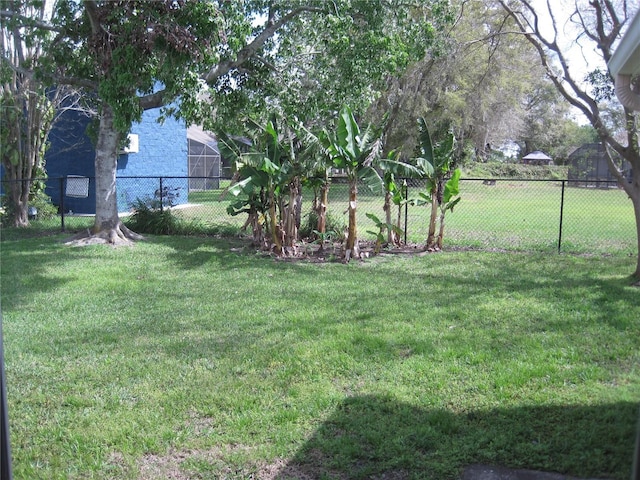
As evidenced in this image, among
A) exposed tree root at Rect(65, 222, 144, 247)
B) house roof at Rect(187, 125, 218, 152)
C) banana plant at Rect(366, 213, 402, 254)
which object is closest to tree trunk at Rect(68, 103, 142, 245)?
exposed tree root at Rect(65, 222, 144, 247)

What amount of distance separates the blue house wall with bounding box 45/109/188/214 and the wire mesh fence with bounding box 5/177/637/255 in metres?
0.04

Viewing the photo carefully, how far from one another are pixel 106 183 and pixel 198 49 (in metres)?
3.74

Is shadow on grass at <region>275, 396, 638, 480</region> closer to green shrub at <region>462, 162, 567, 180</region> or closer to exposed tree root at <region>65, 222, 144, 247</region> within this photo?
exposed tree root at <region>65, 222, 144, 247</region>

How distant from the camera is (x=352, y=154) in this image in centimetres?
1021

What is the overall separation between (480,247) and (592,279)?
129 inches

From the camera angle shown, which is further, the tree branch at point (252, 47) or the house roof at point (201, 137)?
the house roof at point (201, 137)

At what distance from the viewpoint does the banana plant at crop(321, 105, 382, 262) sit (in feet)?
33.3

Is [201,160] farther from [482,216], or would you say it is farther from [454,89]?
[482,216]

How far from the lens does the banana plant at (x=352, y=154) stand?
33.3 feet

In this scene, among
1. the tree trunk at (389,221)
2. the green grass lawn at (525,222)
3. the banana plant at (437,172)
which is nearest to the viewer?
the banana plant at (437,172)

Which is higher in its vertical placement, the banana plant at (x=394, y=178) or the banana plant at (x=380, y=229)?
the banana plant at (x=394, y=178)

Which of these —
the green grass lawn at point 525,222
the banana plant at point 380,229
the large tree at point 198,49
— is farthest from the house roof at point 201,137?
the banana plant at point 380,229

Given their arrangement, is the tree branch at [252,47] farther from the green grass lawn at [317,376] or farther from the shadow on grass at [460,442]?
the shadow on grass at [460,442]

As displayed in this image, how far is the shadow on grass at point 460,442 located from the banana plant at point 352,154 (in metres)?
6.41
